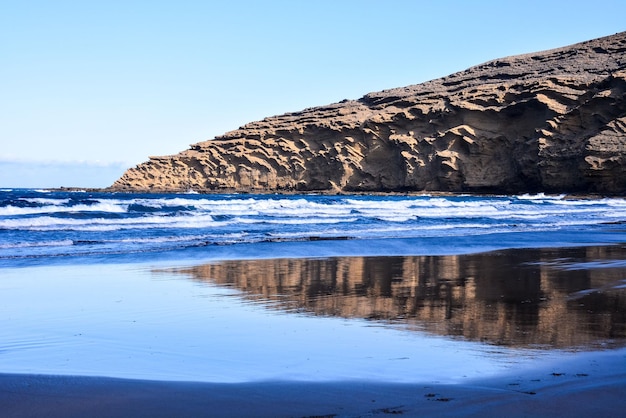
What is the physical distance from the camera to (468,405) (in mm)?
3568

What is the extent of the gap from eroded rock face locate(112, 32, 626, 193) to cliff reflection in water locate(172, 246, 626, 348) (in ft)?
129

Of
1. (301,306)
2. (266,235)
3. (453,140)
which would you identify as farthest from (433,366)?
(453,140)

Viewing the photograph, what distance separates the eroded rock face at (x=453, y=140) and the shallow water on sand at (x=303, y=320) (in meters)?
42.1

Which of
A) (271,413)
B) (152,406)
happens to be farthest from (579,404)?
(152,406)

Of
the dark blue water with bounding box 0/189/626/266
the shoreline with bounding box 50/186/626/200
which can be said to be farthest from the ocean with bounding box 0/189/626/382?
the shoreline with bounding box 50/186/626/200

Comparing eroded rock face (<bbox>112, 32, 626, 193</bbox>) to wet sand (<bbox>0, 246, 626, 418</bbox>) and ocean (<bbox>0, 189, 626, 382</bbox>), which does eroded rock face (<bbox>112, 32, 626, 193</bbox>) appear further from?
wet sand (<bbox>0, 246, 626, 418</bbox>)

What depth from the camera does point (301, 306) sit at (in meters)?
7.21

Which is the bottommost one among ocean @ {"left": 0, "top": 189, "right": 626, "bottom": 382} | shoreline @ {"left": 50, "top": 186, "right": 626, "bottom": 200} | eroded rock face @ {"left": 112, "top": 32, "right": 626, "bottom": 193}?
ocean @ {"left": 0, "top": 189, "right": 626, "bottom": 382}

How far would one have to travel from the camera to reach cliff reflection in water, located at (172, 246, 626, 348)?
18.9 feet

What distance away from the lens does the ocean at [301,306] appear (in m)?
4.64

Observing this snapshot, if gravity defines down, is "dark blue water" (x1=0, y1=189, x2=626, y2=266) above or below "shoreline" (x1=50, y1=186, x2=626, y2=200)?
below

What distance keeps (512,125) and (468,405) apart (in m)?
56.3

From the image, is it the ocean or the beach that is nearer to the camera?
the beach

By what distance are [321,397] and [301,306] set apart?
11.3 feet
